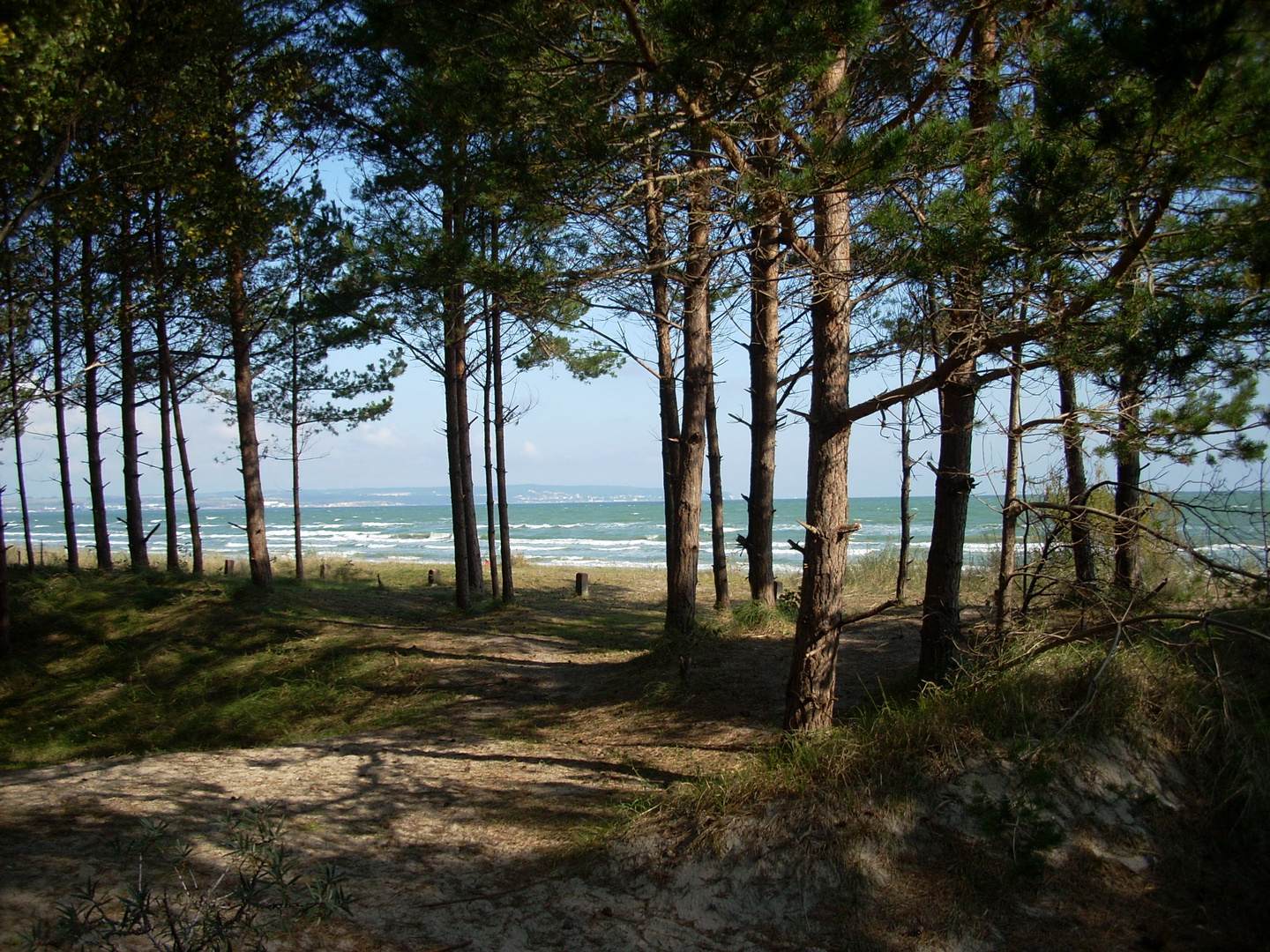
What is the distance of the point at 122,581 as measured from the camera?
1224cm

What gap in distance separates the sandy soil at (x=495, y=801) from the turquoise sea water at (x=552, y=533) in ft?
25.0

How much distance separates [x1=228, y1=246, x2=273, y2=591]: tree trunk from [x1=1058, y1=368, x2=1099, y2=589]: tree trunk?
10442mm

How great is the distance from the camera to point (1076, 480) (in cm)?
742

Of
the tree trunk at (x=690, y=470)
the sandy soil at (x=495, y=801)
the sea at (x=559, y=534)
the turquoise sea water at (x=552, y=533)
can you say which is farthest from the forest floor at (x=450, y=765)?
the turquoise sea water at (x=552, y=533)

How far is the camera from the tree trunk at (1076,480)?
4.32 m

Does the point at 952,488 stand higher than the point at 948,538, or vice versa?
the point at 952,488

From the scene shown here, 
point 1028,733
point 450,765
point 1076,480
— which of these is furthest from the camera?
point 1076,480

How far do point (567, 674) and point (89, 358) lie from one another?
9.97m

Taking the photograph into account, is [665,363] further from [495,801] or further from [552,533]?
[552,533]

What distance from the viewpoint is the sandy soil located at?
3.50 meters

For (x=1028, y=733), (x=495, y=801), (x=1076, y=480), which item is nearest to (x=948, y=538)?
(x=1028, y=733)

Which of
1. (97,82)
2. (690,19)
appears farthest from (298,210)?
(690,19)

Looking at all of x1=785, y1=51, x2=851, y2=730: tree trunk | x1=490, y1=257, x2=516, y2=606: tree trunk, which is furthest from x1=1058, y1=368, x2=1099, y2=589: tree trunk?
x1=490, y1=257, x2=516, y2=606: tree trunk

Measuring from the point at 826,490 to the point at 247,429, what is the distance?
9.87 m
